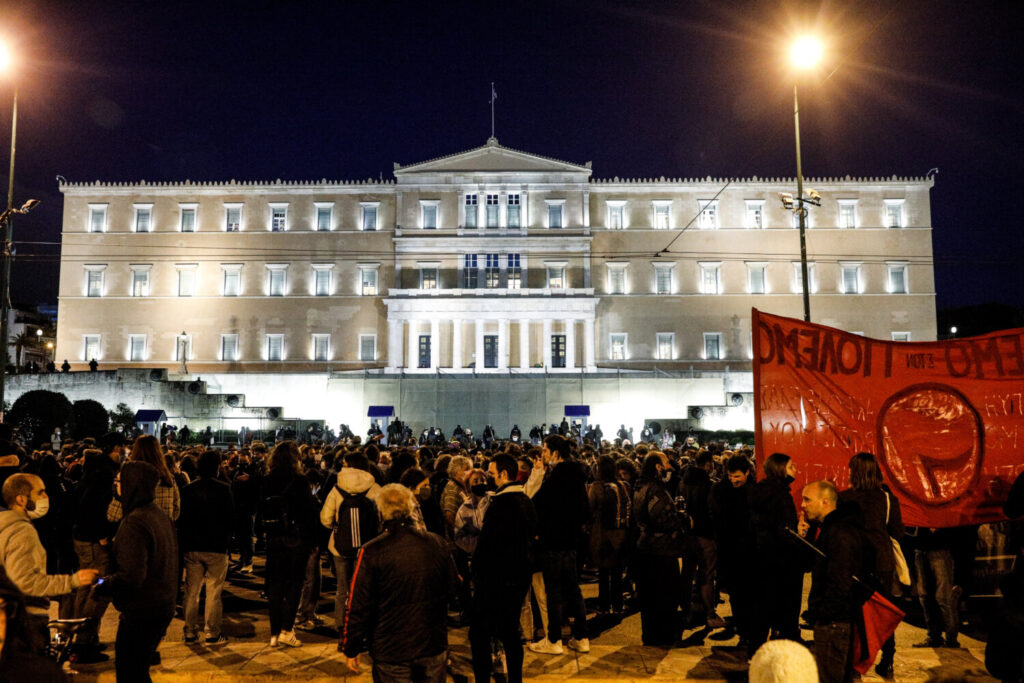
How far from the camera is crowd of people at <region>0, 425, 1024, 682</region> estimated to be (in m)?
3.95

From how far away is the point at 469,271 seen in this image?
150 ft

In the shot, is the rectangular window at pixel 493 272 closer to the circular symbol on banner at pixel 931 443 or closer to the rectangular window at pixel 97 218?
the rectangular window at pixel 97 218

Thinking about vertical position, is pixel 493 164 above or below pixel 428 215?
above

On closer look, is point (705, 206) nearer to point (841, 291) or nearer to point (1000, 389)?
point (841, 291)

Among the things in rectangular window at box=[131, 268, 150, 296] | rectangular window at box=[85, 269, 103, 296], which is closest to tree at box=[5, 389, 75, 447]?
rectangular window at box=[131, 268, 150, 296]

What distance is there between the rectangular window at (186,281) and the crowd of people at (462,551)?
41057 mm

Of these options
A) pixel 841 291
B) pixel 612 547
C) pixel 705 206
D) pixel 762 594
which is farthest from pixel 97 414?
pixel 841 291

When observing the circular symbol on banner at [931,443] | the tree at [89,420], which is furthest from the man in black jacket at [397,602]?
the tree at [89,420]

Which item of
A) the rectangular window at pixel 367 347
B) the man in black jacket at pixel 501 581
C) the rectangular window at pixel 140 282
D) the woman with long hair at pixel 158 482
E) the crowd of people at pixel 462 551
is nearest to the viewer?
the crowd of people at pixel 462 551

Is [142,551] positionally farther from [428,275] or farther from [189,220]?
[189,220]

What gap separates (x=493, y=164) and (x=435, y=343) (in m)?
11.7

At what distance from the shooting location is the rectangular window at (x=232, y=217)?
4775cm

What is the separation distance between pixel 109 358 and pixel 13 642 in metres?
49.0

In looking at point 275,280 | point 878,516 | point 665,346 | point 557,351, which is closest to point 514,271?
point 557,351
